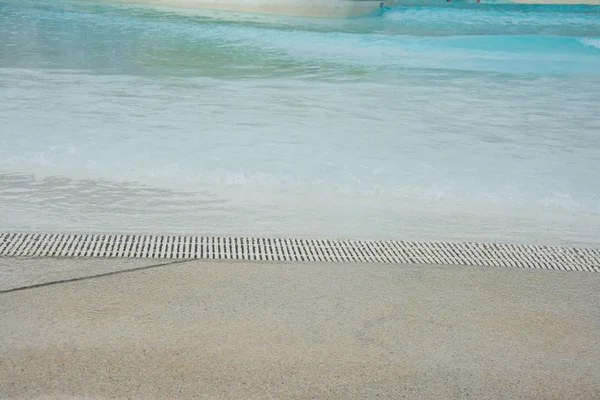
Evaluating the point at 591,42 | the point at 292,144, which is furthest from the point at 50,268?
the point at 591,42

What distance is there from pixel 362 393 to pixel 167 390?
460 mm

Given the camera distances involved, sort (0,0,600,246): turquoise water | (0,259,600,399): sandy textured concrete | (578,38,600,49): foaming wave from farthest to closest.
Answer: (578,38,600,49): foaming wave → (0,0,600,246): turquoise water → (0,259,600,399): sandy textured concrete

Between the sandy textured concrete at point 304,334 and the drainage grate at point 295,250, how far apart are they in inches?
3.8

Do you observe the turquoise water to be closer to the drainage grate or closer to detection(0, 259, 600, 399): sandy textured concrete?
the drainage grate

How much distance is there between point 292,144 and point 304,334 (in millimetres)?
2430

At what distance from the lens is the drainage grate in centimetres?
275

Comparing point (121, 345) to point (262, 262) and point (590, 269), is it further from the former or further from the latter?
point (590, 269)

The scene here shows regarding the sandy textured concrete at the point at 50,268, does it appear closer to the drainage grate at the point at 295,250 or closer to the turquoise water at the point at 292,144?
the drainage grate at the point at 295,250

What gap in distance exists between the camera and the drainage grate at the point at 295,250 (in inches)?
108

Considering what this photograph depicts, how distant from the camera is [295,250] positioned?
2875mm

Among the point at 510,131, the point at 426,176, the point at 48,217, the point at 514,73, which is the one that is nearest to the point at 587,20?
the point at 514,73

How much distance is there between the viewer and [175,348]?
205 cm

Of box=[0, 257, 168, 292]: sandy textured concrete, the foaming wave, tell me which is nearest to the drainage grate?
box=[0, 257, 168, 292]: sandy textured concrete

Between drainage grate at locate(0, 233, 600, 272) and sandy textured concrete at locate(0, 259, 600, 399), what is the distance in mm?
97
